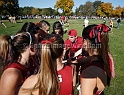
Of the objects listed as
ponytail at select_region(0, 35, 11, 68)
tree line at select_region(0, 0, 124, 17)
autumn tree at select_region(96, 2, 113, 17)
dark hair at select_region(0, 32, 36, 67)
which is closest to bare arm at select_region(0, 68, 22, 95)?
dark hair at select_region(0, 32, 36, 67)

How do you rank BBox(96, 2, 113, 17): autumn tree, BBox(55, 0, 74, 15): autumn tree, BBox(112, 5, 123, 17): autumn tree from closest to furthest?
1. BBox(55, 0, 74, 15): autumn tree
2. BBox(112, 5, 123, 17): autumn tree
3. BBox(96, 2, 113, 17): autumn tree

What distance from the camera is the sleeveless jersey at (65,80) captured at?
2.09 meters

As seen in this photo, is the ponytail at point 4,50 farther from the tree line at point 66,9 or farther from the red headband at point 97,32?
the tree line at point 66,9

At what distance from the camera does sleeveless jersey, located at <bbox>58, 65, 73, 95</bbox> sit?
2.09 metres

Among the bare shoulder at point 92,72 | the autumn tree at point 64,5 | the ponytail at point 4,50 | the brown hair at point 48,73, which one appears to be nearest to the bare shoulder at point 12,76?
the brown hair at point 48,73

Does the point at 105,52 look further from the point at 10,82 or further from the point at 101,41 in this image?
the point at 10,82

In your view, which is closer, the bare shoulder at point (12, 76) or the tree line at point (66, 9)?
the bare shoulder at point (12, 76)

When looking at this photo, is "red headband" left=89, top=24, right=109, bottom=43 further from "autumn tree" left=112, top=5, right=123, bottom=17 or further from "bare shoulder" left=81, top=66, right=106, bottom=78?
"autumn tree" left=112, top=5, right=123, bottom=17

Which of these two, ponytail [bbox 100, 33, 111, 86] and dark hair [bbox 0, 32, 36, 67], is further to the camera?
dark hair [bbox 0, 32, 36, 67]

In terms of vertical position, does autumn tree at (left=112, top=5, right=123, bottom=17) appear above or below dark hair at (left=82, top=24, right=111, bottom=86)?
above

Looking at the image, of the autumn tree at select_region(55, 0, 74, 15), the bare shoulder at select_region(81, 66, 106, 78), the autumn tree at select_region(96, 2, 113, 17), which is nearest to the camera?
the bare shoulder at select_region(81, 66, 106, 78)

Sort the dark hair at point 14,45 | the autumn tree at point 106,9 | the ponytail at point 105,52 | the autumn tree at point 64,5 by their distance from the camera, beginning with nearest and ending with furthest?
1. the ponytail at point 105,52
2. the dark hair at point 14,45
3. the autumn tree at point 64,5
4. the autumn tree at point 106,9

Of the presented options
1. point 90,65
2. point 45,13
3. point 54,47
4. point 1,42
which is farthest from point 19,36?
point 45,13

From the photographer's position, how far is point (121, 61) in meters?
8.20
